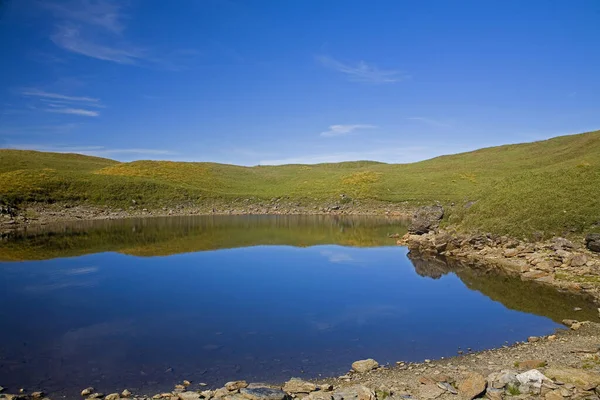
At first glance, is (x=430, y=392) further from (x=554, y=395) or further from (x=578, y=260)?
(x=578, y=260)

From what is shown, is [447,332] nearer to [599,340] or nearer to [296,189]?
[599,340]

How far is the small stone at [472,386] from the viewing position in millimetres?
12508

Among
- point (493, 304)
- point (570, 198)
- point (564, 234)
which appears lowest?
point (493, 304)

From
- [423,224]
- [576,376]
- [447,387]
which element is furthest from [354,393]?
[423,224]

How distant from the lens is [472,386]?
12.7 m

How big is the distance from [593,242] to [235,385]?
103ft

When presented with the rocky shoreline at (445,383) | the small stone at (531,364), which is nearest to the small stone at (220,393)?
the rocky shoreline at (445,383)

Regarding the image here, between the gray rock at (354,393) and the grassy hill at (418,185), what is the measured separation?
32.6 m

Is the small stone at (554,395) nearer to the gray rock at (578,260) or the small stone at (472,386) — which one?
the small stone at (472,386)

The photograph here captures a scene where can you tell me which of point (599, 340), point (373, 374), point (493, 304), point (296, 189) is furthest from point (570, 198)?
point (296, 189)

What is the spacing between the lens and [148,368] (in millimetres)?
15719

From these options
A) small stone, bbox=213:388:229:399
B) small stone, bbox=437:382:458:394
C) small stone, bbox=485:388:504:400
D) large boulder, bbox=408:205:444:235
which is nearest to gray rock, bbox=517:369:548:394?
small stone, bbox=485:388:504:400

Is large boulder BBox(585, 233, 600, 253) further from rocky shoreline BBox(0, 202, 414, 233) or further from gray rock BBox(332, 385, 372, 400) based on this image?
rocky shoreline BBox(0, 202, 414, 233)

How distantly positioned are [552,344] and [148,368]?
1562cm
